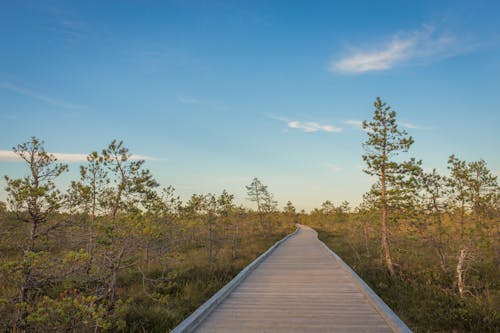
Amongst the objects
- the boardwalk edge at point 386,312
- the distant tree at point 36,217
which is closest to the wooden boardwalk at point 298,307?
the boardwalk edge at point 386,312

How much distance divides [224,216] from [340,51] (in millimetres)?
13210

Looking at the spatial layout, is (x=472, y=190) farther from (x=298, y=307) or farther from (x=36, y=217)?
(x=36, y=217)

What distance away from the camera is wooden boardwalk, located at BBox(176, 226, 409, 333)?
4473 millimetres

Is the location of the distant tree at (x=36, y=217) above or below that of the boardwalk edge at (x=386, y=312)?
above

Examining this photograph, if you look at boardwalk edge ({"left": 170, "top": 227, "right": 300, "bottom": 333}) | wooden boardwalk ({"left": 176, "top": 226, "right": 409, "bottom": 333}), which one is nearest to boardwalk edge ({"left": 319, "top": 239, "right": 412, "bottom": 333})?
wooden boardwalk ({"left": 176, "top": 226, "right": 409, "bottom": 333})

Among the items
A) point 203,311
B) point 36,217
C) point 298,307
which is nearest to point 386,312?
point 298,307

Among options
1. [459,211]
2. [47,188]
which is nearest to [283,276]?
[47,188]

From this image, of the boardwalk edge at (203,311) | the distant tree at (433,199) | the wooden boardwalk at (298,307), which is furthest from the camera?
the distant tree at (433,199)

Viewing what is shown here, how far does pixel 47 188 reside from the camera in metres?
4.68

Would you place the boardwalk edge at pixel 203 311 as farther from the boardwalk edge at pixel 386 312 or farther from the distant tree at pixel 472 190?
the distant tree at pixel 472 190

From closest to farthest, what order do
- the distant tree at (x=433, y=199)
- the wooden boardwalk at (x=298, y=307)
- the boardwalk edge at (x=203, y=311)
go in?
1. the boardwalk edge at (x=203, y=311)
2. the wooden boardwalk at (x=298, y=307)
3. the distant tree at (x=433, y=199)

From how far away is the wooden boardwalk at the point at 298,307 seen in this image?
4.47 meters

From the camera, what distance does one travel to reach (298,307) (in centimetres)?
550

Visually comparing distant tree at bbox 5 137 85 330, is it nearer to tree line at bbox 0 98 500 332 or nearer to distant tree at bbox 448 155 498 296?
tree line at bbox 0 98 500 332
